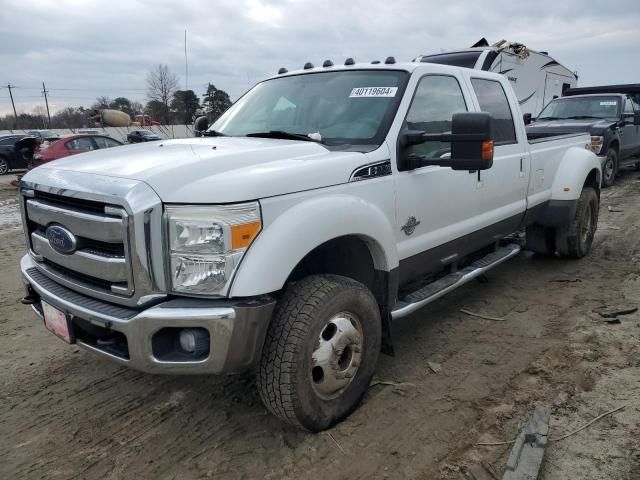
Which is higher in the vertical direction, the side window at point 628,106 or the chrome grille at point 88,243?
the side window at point 628,106

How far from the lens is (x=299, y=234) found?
2486 mm

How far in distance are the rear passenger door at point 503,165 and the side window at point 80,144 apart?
11990 mm

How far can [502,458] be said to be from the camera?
8.43 ft

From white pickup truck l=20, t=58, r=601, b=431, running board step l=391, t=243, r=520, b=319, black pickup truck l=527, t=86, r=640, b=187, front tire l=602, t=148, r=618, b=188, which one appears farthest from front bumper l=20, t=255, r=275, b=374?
front tire l=602, t=148, r=618, b=188

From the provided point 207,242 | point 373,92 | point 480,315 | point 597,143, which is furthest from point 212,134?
point 597,143

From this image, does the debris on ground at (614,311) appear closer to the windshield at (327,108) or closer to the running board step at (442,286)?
the running board step at (442,286)

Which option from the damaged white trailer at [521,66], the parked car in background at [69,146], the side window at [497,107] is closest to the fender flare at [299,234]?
the side window at [497,107]

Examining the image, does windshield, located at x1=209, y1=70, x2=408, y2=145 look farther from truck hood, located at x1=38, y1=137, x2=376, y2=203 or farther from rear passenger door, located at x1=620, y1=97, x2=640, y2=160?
rear passenger door, located at x1=620, y1=97, x2=640, y2=160

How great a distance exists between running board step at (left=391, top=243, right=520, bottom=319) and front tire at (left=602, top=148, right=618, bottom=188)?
290 inches

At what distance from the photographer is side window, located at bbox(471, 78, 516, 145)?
4246 millimetres

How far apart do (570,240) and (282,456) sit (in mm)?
4391

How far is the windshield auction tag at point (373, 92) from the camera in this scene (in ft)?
11.2

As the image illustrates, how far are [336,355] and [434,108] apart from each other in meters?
1.93

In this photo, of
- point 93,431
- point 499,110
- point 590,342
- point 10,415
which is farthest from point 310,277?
point 499,110
